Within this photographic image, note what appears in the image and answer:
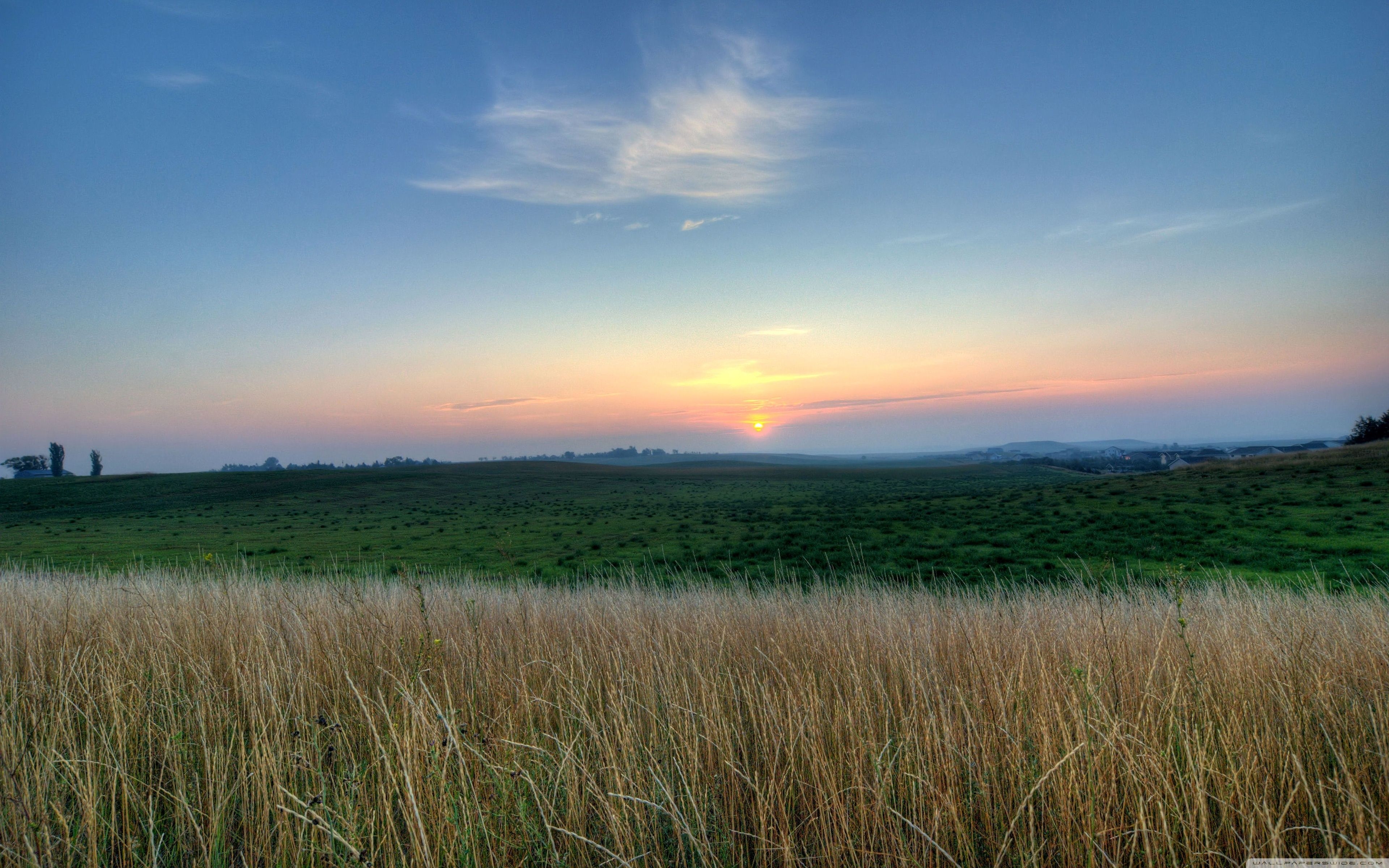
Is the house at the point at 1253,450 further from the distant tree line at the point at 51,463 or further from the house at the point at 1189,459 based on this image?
the distant tree line at the point at 51,463

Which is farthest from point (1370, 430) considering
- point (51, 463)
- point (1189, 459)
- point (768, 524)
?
point (51, 463)

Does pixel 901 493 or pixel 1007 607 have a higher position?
pixel 1007 607

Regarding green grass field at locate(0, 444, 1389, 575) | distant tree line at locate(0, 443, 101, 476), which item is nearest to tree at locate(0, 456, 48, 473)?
distant tree line at locate(0, 443, 101, 476)

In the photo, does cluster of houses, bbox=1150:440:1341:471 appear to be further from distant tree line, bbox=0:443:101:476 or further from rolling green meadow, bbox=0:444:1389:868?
distant tree line, bbox=0:443:101:476

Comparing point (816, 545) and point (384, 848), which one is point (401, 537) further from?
A: point (384, 848)

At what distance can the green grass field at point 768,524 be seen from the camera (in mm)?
21156

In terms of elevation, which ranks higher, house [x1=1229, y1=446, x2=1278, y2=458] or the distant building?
house [x1=1229, y1=446, x2=1278, y2=458]

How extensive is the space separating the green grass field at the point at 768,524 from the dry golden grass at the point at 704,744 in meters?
1.68

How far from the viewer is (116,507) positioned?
192ft

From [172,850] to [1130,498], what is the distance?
154 ft

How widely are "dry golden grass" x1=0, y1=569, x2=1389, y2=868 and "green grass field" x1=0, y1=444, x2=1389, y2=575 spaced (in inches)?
66.0

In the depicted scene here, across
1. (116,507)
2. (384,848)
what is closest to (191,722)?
(384,848)

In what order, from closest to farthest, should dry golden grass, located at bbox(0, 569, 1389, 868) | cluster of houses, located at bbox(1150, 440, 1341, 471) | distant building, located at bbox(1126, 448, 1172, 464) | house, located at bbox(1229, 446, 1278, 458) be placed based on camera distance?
dry golden grass, located at bbox(0, 569, 1389, 868) < cluster of houses, located at bbox(1150, 440, 1341, 471) < house, located at bbox(1229, 446, 1278, 458) < distant building, located at bbox(1126, 448, 1172, 464)

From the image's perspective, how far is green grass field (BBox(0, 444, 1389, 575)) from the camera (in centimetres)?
2116
